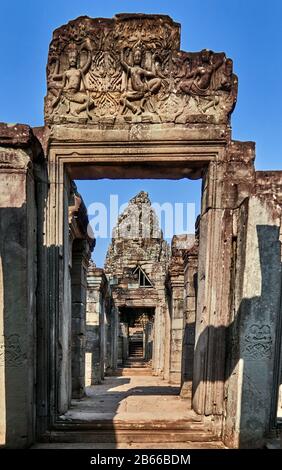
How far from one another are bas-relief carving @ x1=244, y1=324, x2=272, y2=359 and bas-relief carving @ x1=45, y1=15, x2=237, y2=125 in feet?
9.30

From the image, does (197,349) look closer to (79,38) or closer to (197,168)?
(197,168)

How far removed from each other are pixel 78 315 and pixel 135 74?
4762 millimetres

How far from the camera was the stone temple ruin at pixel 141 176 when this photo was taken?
13.5 ft

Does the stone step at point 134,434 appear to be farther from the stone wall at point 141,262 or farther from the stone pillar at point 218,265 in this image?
the stone wall at point 141,262

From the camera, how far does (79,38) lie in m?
4.96

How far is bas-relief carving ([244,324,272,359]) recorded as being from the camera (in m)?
4.13

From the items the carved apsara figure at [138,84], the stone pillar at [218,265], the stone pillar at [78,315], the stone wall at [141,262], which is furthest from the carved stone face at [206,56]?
the stone wall at [141,262]

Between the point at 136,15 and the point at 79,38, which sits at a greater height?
the point at 136,15

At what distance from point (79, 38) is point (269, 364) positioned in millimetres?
5004

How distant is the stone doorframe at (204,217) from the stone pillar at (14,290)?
608 millimetres

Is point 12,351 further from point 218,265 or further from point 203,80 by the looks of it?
point 203,80

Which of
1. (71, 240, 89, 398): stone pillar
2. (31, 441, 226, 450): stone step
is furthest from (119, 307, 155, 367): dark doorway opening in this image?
(31, 441, 226, 450): stone step
